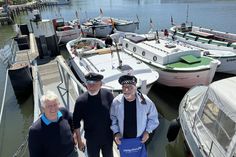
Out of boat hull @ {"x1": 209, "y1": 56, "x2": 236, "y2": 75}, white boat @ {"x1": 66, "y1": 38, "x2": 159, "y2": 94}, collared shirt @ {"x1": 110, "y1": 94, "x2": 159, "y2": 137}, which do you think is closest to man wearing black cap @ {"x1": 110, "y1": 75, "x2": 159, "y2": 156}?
collared shirt @ {"x1": 110, "y1": 94, "x2": 159, "y2": 137}

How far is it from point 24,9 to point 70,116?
217 feet

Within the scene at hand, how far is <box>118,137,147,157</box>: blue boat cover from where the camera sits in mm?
3992

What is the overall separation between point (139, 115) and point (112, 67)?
25.2 ft

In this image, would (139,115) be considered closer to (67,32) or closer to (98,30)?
(67,32)

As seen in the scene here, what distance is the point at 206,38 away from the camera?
1747 cm

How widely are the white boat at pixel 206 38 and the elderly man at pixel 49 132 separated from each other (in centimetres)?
1373

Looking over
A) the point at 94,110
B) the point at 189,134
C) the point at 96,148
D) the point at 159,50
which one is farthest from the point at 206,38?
the point at 94,110

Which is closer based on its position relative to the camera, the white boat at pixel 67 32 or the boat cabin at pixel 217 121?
the boat cabin at pixel 217 121

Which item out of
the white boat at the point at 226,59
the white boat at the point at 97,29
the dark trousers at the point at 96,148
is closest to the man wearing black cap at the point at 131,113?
the dark trousers at the point at 96,148

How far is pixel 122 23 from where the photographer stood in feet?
90.5

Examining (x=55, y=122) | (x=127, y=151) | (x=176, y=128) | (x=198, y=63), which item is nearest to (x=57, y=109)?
(x=55, y=122)

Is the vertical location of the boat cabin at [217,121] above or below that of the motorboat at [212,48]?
above

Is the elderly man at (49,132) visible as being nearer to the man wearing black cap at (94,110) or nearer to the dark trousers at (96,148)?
the man wearing black cap at (94,110)

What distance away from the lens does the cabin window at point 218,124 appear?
15.3 ft
